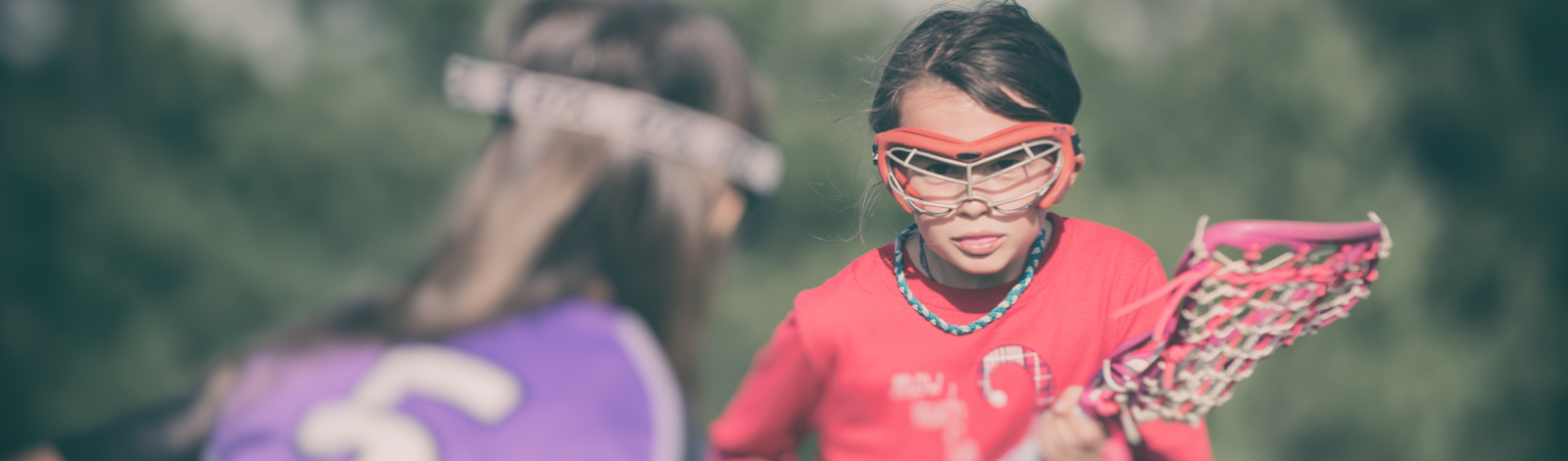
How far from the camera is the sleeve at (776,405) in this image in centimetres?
135

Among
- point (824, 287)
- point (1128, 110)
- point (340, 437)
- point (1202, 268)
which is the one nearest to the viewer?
point (340, 437)

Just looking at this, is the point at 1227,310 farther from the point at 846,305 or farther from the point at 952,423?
the point at 846,305

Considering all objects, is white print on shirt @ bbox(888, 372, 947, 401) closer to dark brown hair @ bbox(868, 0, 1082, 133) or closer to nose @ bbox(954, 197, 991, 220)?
nose @ bbox(954, 197, 991, 220)

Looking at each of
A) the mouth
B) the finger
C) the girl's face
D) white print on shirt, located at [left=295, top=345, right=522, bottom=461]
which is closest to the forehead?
the girl's face

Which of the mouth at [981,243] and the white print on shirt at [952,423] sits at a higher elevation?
the mouth at [981,243]

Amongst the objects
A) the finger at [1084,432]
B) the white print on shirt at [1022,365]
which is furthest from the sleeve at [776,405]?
the finger at [1084,432]

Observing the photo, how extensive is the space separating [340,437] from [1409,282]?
3.14 meters

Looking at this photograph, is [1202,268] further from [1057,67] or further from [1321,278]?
[1057,67]

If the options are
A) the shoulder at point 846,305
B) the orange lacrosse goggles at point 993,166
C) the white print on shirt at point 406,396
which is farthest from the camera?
the shoulder at point 846,305

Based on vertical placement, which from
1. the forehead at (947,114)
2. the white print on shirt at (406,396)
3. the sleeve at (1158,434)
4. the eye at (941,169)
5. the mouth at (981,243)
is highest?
the forehead at (947,114)

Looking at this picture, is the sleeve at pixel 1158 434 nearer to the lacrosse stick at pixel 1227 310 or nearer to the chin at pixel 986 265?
the lacrosse stick at pixel 1227 310

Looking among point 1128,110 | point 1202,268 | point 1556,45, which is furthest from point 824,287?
point 1556,45

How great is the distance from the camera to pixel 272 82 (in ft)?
12.9

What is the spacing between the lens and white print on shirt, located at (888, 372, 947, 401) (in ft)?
4.15
